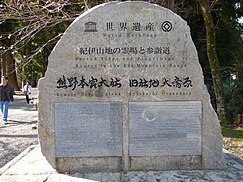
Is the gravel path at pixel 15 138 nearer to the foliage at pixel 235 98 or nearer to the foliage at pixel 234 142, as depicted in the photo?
the foliage at pixel 234 142

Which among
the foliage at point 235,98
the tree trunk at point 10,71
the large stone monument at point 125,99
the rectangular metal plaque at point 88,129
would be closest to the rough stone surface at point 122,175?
the large stone monument at point 125,99

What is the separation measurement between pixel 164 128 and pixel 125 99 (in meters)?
0.68

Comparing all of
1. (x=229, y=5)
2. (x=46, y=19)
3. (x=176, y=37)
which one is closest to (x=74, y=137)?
(x=176, y=37)

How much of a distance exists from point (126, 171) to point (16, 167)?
1.60m

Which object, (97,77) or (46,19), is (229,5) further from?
(97,77)

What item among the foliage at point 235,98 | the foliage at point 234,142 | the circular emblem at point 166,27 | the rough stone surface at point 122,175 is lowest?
the foliage at point 234,142

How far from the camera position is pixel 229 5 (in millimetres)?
10531

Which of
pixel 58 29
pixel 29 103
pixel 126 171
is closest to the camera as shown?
pixel 126 171

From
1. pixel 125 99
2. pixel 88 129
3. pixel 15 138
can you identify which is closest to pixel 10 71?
pixel 15 138

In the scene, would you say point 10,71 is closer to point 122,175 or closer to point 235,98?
point 235,98

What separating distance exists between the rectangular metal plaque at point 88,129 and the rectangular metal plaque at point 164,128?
222 millimetres

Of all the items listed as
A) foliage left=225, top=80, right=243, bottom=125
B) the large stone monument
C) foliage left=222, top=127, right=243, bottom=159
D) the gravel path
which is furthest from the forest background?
the large stone monument

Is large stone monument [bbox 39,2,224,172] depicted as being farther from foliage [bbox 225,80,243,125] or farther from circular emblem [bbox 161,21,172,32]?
foliage [bbox 225,80,243,125]

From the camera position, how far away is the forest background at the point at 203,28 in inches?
283
